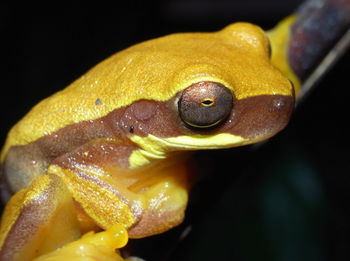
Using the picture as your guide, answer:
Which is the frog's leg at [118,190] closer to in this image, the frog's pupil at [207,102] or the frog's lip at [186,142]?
the frog's lip at [186,142]

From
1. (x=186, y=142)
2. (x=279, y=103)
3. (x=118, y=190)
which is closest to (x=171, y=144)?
(x=186, y=142)

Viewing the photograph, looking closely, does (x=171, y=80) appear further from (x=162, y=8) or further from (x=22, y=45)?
(x=162, y=8)

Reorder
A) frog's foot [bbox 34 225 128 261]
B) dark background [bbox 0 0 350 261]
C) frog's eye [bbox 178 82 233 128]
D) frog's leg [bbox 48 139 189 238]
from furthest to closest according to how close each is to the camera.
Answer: dark background [bbox 0 0 350 261]
frog's leg [bbox 48 139 189 238]
frog's foot [bbox 34 225 128 261]
frog's eye [bbox 178 82 233 128]

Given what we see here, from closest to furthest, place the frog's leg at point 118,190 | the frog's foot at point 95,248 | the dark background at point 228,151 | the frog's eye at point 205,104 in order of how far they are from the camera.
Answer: the frog's eye at point 205,104 < the frog's foot at point 95,248 < the frog's leg at point 118,190 < the dark background at point 228,151

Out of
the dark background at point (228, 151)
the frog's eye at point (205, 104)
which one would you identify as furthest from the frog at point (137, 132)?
the dark background at point (228, 151)

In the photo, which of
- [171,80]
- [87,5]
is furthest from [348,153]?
[171,80]

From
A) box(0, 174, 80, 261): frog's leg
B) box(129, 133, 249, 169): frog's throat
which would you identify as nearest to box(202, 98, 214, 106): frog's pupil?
box(129, 133, 249, 169): frog's throat

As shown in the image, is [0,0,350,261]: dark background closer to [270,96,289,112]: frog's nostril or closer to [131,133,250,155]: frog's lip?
[131,133,250,155]: frog's lip

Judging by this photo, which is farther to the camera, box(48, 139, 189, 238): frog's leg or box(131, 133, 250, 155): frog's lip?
box(48, 139, 189, 238): frog's leg
